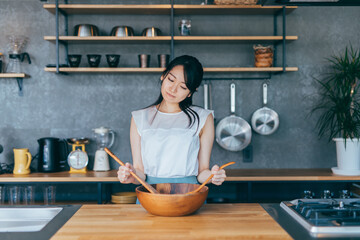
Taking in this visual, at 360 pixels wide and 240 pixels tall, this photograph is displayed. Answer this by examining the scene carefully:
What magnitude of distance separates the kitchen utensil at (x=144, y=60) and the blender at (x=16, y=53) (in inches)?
41.5

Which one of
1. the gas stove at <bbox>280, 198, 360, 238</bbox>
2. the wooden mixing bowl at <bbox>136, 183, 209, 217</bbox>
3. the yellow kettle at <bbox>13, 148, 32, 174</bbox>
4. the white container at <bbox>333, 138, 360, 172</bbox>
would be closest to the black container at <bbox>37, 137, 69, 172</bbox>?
the yellow kettle at <bbox>13, 148, 32, 174</bbox>

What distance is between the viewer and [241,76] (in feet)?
11.6

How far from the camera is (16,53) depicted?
3379 millimetres

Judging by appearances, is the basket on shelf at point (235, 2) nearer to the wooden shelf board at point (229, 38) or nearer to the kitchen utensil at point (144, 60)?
the wooden shelf board at point (229, 38)

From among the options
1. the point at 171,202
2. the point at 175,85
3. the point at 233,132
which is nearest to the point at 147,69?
the point at 233,132

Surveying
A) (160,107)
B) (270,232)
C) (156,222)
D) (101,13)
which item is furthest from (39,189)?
(270,232)

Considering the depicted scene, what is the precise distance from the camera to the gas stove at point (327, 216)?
128 centimetres

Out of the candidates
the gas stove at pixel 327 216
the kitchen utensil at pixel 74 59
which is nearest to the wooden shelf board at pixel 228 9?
the kitchen utensil at pixel 74 59

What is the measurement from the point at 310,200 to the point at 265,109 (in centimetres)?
186

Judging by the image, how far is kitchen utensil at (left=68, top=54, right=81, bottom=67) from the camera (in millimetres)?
3216

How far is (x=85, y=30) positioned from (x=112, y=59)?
1.09 feet

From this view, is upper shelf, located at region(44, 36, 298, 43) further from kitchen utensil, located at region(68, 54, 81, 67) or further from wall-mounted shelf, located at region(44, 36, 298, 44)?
kitchen utensil, located at region(68, 54, 81, 67)

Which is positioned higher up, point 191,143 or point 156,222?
point 191,143

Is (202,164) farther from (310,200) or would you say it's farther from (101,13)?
(101,13)
